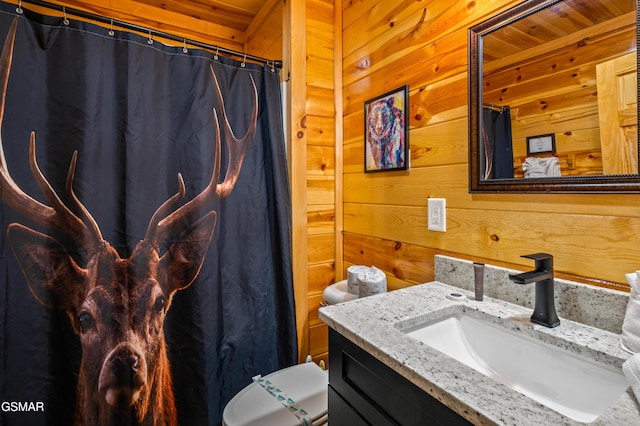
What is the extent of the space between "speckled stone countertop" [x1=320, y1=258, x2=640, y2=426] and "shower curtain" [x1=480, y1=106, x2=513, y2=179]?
0.42 metres

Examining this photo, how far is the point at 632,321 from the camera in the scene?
2.23 feet

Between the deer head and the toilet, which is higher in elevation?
the deer head

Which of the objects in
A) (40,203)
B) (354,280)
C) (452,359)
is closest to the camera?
(452,359)

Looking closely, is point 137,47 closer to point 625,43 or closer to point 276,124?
point 276,124

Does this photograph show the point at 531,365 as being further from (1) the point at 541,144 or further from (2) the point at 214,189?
(2) the point at 214,189

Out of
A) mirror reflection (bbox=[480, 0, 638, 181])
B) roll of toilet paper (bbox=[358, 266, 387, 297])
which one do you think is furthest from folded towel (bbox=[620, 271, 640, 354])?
roll of toilet paper (bbox=[358, 266, 387, 297])

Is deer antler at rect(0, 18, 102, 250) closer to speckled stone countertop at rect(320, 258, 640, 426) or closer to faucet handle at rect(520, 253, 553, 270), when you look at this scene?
speckled stone countertop at rect(320, 258, 640, 426)

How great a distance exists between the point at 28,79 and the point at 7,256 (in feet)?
2.15

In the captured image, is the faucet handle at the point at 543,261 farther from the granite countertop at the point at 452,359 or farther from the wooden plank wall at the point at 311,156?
the wooden plank wall at the point at 311,156

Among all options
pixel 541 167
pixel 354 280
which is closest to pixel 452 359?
pixel 541 167

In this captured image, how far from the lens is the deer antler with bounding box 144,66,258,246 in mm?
1343

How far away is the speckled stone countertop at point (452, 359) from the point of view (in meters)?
0.50

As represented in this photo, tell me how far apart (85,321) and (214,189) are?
729 mm

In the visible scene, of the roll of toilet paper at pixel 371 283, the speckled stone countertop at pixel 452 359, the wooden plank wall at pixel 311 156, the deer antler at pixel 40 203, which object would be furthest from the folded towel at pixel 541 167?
the deer antler at pixel 40 203
